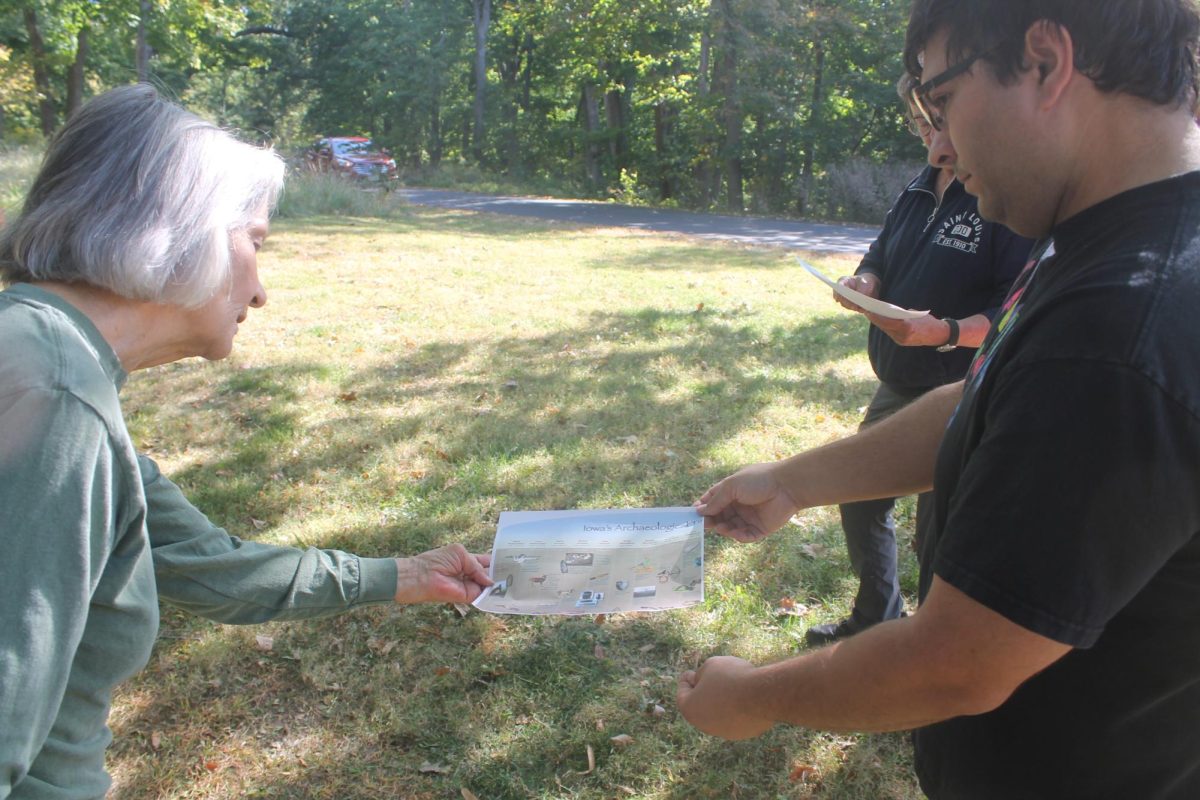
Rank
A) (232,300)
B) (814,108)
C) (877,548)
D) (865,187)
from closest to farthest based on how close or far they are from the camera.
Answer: (232,300), (877,548), (865,187), (814,108)

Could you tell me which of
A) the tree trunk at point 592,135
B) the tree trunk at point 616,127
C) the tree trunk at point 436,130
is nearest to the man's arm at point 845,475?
the tree trunk at point 592,135

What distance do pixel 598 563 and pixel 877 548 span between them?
1.52m

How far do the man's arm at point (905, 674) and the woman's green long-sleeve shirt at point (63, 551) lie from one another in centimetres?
98

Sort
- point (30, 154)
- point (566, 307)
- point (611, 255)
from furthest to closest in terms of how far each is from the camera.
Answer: point (30, 154)
point (611, 255)
point (566, 307)

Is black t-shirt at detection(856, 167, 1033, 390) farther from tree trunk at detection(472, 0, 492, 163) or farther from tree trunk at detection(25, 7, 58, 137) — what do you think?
tree trunk at detection(472, 0, 492, 163)

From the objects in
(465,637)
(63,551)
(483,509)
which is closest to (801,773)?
(465,637)

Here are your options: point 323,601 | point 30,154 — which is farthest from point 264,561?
point 30,154

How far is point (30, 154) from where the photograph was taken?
1809cm

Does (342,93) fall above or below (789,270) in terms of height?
above

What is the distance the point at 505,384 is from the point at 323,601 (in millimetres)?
4652

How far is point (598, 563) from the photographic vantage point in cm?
213

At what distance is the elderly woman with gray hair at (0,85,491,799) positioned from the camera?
3.85 feet

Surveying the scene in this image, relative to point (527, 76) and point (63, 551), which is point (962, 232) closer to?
point (63, 551)

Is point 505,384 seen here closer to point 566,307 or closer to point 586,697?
point 566,307
